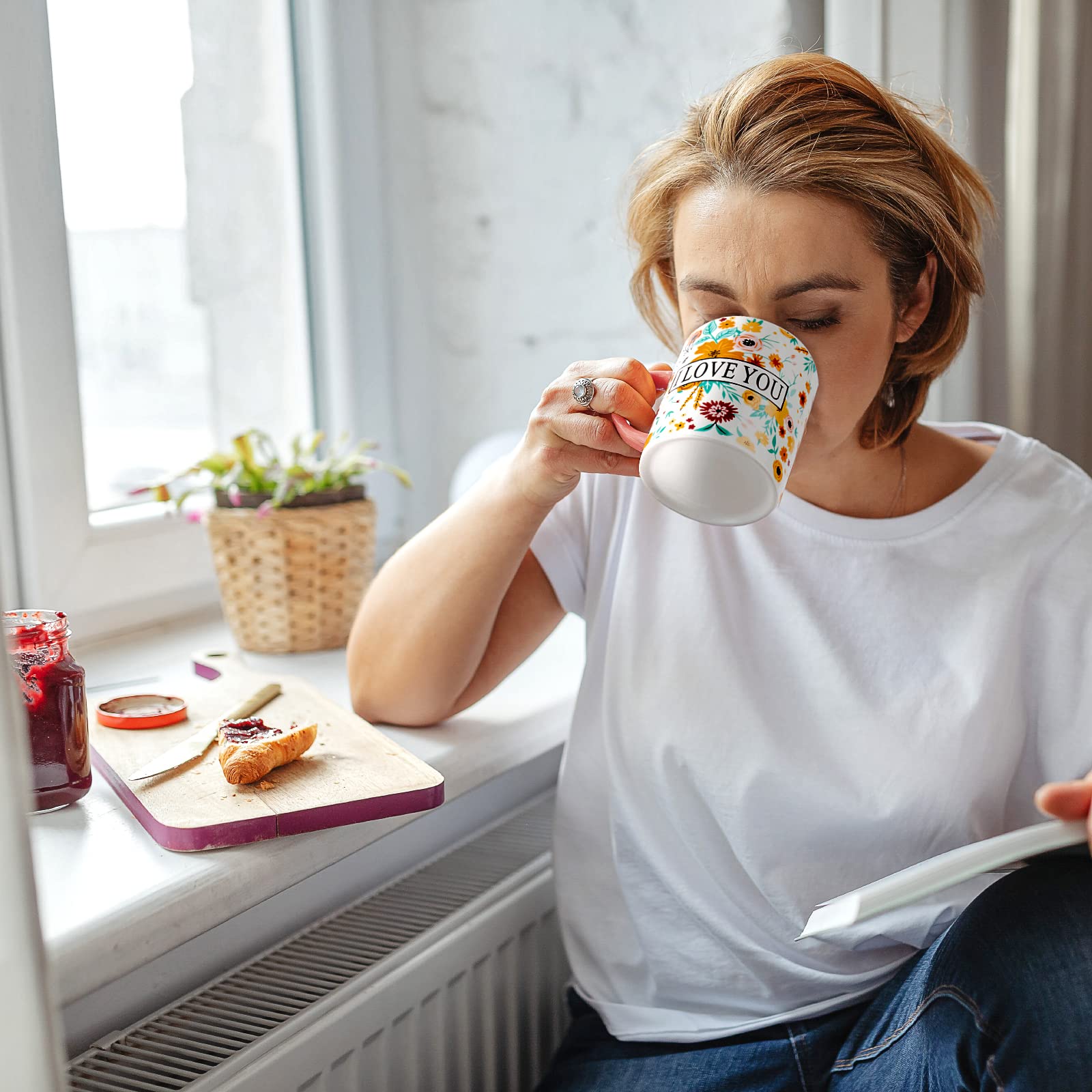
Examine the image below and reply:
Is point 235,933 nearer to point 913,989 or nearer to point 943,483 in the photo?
point 913,989

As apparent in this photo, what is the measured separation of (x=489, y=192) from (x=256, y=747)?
0.99m

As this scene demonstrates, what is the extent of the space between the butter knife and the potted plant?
214 millimetres

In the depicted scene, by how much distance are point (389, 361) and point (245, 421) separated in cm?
24

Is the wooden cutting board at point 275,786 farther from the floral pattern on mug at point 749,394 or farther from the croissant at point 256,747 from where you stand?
the floral pattern on mug at point 749,394

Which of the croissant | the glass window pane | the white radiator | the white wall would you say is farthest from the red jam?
the white wall

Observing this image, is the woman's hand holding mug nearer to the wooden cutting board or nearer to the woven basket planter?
the wooden cutting board

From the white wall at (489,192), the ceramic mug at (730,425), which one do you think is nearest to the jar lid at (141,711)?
the ceramic mug at (730,425)

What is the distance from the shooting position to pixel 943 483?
102 cm

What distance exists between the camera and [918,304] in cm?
96

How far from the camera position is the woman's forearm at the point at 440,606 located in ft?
3.14

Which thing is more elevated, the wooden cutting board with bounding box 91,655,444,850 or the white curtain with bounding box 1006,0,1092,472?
the white curtain with bounding box 1006,0,1092,472

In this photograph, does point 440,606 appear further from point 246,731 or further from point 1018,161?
point 1018,161

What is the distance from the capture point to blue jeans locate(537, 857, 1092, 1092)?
Result: 0.76 metres

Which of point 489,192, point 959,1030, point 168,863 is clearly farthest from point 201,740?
point 489,192
